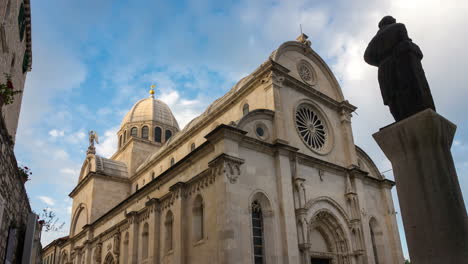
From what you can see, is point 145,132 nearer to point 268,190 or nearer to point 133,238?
point 133,238

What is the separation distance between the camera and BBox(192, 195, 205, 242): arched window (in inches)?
793

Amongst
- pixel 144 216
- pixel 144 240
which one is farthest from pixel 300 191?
pixel 144 240

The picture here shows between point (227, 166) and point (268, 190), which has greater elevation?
point (227, 166)

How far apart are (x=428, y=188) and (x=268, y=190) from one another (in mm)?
13385

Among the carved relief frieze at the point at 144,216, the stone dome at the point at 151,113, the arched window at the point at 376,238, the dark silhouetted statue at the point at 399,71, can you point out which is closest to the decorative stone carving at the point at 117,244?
the carved relief frieze at the point at 144,216

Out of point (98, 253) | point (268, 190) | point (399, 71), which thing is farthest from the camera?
point (98, 253)

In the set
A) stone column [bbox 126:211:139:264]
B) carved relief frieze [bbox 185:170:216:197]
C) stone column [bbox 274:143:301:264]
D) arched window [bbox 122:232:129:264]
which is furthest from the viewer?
arched window [bbox 122:232:129:264]

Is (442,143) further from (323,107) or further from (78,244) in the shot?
(78,244)

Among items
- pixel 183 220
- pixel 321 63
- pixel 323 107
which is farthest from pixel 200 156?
pixel 321 63

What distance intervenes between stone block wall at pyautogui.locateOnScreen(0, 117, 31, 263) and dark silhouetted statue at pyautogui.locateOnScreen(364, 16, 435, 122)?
7.90 metres

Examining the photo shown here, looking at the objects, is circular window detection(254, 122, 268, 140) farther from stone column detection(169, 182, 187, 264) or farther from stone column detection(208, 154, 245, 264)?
stone column detection(169, 182, 187, 264)

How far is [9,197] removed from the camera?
402 inches

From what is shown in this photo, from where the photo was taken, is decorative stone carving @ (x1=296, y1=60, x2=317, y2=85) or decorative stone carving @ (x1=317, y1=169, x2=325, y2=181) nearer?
decorative stone carving @ (x1=317, y1=169, x2=325, y2=181)

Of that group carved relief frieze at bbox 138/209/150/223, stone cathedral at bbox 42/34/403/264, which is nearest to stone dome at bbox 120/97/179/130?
stone cathedral at bbox 42/34/403/264
